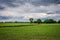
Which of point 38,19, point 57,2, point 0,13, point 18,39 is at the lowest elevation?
point 18,39

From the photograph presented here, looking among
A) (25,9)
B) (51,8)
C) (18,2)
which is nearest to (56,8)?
(51,8)

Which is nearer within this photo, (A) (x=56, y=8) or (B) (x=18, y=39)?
(B) (x=18, y=39)

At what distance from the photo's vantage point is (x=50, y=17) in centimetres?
587

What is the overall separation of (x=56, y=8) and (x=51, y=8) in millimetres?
234

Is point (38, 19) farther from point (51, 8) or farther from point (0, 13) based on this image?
point (0, 13)

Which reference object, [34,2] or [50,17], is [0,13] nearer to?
[34,2]

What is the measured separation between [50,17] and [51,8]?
1.51 ft

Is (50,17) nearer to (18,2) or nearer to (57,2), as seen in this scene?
(57,2)

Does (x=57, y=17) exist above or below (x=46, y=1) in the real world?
below

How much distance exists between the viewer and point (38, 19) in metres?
5.88

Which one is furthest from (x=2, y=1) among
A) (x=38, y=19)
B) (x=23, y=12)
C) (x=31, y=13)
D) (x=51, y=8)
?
(x=51, y=8)

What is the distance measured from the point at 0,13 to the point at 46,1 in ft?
7.41

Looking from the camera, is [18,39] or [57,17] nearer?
[18,39]

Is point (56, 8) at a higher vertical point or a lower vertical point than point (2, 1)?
lower
